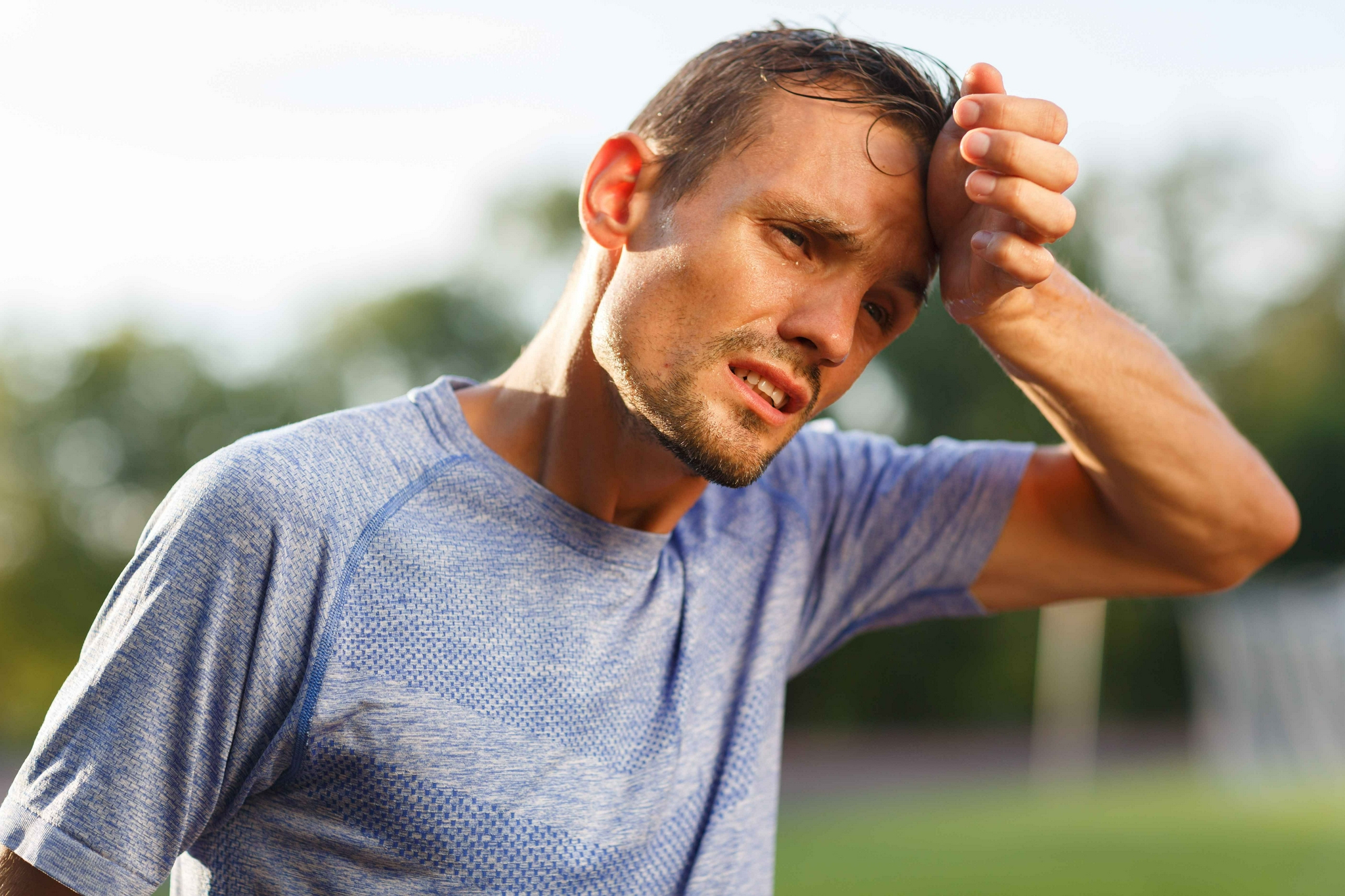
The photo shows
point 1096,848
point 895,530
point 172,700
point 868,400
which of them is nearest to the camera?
point 172,700

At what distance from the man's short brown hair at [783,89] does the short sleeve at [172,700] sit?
0.91 meters

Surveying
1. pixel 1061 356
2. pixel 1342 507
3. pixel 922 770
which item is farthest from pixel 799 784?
pixel 1061 356

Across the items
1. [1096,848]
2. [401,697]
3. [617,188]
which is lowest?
[1096,848]

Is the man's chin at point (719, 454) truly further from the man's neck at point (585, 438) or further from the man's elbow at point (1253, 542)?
the man's elbow at point (1253, 542)

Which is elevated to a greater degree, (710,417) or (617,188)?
(617,188)

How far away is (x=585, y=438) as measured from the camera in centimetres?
204

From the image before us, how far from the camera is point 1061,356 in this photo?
6.79 ft

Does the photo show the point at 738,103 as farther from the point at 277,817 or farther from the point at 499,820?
the point at 277,817

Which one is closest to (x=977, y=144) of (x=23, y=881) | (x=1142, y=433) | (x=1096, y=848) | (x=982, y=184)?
(x=982, y=184)

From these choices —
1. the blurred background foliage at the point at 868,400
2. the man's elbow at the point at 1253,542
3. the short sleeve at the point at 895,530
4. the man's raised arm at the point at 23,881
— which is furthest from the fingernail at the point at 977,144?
the blurred background foliage at the point at 868,400

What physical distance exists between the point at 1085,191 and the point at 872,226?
88.8 ft

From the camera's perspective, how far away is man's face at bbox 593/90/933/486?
1.89 m

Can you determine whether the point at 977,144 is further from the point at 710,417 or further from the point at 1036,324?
the point at 710,417

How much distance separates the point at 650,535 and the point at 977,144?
831 millimetres
